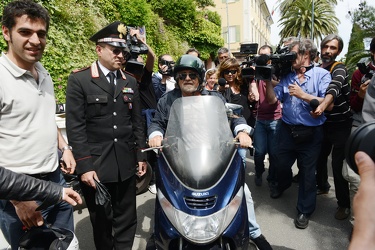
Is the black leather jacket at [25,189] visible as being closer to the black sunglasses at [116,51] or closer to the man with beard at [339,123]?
the black sunglasses at [116,51]

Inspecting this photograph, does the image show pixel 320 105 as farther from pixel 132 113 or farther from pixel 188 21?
pixel 188 21

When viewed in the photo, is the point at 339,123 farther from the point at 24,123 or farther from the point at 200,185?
the point at 24,123

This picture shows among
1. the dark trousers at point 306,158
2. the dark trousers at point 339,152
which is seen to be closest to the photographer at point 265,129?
the dark trousers at point 306,158

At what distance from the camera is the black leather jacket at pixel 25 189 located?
54.0 inches

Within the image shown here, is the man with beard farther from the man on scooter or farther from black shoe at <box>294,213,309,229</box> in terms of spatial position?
the man on scooter

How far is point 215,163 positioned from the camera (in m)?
1.77

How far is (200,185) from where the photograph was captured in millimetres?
1699

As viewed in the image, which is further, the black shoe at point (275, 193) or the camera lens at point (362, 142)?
the black shoe at point (275, 193)

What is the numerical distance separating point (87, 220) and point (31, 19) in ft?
8.47

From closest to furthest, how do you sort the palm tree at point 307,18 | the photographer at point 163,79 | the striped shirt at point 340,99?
the striped shirt at point 340,99 → the photographer at point 163,79 → the palm tree at point 307,18

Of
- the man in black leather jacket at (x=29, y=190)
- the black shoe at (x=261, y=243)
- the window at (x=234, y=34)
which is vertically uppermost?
the window at (x=234, y=34)

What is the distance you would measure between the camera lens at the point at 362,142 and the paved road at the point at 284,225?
2310 mm

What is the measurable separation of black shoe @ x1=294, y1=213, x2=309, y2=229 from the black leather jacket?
270cm

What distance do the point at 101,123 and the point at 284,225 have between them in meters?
2.40
